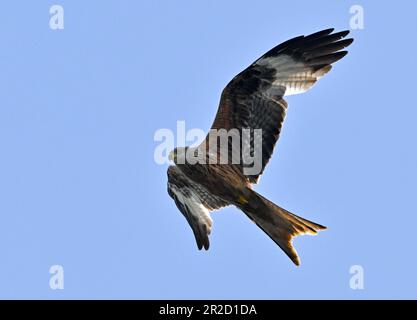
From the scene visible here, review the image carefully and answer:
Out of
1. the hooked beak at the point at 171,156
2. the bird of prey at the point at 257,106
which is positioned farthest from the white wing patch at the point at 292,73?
the hooked beak at the point at 171,156

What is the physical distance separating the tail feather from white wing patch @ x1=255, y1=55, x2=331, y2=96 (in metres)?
1.60

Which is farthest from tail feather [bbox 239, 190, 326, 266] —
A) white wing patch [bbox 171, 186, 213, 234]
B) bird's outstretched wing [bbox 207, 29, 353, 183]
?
white wing patch [bbox 171, 186, 213, 234]

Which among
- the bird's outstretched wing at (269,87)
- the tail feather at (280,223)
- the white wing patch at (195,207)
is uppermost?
the bird's outstretched wing at (269,87)

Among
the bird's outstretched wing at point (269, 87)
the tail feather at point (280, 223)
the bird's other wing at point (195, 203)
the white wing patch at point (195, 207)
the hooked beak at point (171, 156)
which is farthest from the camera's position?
the white wing patch at point (195, 207)

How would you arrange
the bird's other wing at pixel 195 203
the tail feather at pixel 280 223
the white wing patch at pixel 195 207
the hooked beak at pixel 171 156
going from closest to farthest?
the tail feather at pixel 280 223, the hooked beak at pixel 171 156, the bird's other wing at pixel 195 203, the white wing patch at pixel 195 207

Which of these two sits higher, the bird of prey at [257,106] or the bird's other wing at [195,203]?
the bird of prey at [257,106]

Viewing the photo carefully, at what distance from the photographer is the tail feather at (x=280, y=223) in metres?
14.8

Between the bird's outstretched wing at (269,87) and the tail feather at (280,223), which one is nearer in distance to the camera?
the tail feather at (280,223)

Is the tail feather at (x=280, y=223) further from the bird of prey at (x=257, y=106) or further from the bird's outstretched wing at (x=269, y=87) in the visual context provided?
the bird's outstretched wing at (x=269, y=87)

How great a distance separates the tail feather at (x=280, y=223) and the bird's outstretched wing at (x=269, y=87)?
24.4 inches

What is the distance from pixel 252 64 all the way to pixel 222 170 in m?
1.51

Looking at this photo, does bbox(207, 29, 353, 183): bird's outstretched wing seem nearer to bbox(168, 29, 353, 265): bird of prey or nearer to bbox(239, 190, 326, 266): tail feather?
bbox(168, 29, 353, 265): bird of prey
